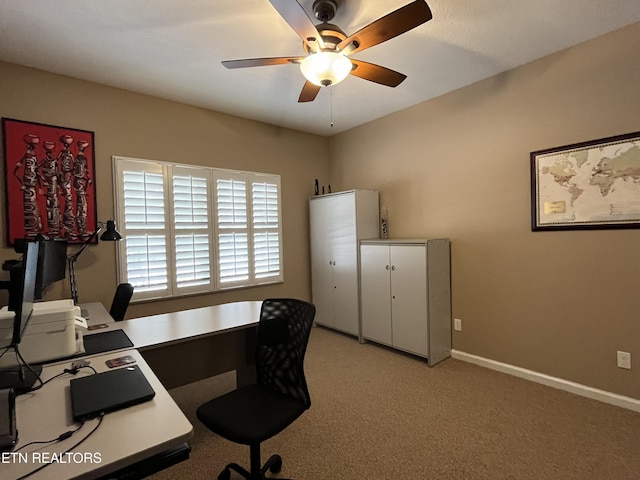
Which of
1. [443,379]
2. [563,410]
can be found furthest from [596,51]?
[443,379]

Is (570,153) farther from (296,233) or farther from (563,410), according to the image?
(296,233)

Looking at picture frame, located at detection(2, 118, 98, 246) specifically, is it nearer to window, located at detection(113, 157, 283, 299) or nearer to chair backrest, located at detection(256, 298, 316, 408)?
window, located at detection(113, 157, 283, 299)

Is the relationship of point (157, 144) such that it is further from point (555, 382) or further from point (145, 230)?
point (555, 382)

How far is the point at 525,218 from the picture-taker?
2904 mm

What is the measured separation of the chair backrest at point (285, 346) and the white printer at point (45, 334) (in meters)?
0.96

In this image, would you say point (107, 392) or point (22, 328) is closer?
point (107, 392)

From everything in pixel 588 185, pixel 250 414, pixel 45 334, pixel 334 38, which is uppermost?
pixel 334 38

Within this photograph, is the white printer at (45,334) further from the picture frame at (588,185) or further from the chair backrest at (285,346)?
the picture frame at (588,185)

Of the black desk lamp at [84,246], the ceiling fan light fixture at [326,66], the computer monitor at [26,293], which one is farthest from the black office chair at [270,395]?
the black desk lamp at [84,246]

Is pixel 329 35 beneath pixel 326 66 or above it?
above

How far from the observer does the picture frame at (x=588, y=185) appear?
2.36m

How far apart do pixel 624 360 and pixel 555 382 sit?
1.76 ft

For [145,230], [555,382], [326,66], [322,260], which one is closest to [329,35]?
[326,66]

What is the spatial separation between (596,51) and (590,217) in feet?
4.21
